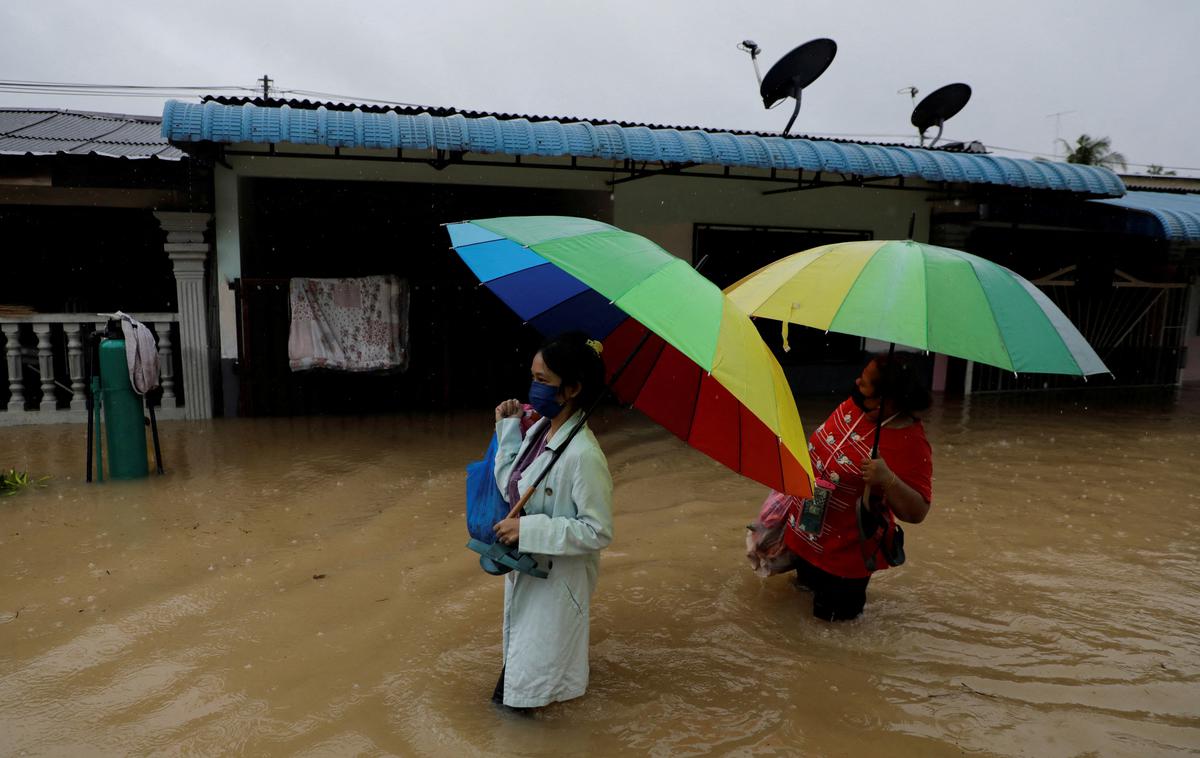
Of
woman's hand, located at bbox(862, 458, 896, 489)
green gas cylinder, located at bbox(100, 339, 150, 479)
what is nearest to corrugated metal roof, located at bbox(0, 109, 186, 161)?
green gas cylinder, located at bbox(100, 339, 150, 479)

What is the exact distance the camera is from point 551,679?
2.67 metres

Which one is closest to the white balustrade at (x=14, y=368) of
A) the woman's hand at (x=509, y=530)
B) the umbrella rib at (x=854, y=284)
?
the woman's hand at (x=509, y=530)

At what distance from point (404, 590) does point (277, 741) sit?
1.32m

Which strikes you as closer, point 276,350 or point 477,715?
point 477,715

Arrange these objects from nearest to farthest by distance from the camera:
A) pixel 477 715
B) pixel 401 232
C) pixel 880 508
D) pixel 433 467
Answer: pixel 477 715
pixel 880 508
pixel 433 467
pixel 401 232

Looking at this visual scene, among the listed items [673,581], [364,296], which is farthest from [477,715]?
[364,296]

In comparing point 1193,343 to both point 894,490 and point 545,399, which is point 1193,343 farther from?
point 545,399

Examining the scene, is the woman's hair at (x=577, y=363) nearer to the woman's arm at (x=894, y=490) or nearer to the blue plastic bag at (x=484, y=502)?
the blue plastic bag at (x=484, y=502)

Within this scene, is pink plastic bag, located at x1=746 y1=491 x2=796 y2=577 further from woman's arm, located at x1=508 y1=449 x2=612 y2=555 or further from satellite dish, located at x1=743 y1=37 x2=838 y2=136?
satellite dish, located at x1=743 y1=37 x2=838 y2=136

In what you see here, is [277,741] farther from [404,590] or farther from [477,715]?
[404,590]

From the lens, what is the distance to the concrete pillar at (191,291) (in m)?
7.54

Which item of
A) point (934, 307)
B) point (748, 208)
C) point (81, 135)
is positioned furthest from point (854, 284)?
point (81, 135)

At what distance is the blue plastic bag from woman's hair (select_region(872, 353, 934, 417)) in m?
1.63

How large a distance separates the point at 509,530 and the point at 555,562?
0.22 metres
